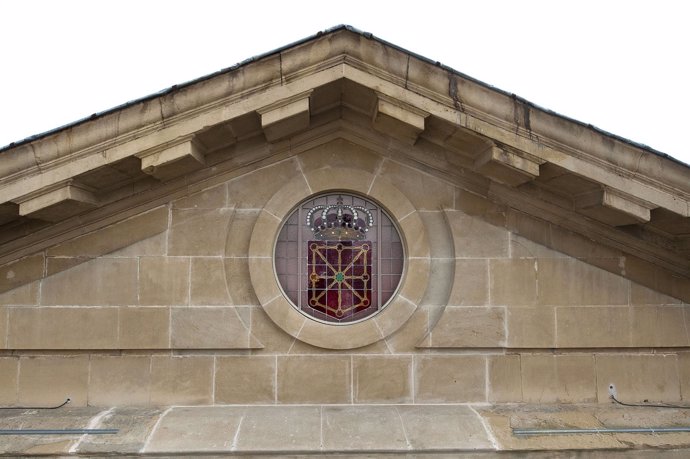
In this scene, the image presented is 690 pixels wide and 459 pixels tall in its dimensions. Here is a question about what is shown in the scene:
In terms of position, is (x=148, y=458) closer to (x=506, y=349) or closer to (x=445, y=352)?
(x=445, y=352)

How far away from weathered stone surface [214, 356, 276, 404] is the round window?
0.72 meters

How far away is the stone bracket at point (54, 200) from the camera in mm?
5668

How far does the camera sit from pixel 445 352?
632cm

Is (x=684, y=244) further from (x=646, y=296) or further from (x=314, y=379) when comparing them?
(x=314, y=379)

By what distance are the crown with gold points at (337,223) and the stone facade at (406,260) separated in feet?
0.81

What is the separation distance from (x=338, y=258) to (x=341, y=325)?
0.73m

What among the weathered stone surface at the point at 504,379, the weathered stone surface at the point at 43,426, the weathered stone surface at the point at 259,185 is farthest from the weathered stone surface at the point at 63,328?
the weathered stone surface at the point at 504,379

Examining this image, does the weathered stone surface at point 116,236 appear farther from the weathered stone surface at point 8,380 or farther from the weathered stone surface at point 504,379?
the weathered stone surface at point 504,379

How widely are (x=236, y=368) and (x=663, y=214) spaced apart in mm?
4718

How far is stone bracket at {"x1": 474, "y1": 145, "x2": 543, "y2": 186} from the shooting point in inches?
231

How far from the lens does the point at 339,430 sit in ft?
18.4

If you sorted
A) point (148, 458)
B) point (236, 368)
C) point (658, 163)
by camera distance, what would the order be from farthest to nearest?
point (236, 368), point (658, 163), point (148, 458)

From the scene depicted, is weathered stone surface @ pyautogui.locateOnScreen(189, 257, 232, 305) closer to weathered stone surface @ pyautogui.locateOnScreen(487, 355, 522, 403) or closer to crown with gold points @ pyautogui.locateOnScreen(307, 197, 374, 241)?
crown with gold points @ pyautogui.locateOnScreen(307, 197, 374, 241)

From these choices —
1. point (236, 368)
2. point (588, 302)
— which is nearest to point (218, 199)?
point (236, 368)
